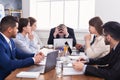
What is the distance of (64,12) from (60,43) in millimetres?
2278

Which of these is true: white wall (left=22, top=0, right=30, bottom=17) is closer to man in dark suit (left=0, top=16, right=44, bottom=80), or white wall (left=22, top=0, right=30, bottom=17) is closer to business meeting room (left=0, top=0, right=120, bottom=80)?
business meeting room (left=0, top=0, right=120, bottom=80)

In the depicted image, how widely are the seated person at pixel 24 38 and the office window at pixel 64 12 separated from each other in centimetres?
194

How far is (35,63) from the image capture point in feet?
7.72

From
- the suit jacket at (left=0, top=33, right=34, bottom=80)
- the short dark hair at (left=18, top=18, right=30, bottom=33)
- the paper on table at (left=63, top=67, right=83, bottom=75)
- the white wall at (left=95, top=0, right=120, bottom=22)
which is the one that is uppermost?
the white wall at (left=95, top=0, right=120, bottom=22)

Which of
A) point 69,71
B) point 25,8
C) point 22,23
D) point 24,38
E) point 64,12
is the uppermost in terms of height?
point 25,8

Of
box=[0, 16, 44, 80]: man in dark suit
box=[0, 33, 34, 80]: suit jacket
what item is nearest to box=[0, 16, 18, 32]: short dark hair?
box=[0, 16, 44, 80]: man in dark suit

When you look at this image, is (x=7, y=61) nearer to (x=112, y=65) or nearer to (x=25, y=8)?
(x=112, y=65)

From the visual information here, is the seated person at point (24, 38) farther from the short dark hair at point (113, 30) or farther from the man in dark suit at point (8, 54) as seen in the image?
the short dark hair at point (113, 30)

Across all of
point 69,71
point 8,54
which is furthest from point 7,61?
point 69,71

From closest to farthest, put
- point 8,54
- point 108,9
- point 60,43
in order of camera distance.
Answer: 1. point 8,54
2. point 60,43
3. point 108,9

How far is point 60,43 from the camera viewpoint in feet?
10.7

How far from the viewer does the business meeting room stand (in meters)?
1.98

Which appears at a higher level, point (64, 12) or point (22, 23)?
point (64, 12)

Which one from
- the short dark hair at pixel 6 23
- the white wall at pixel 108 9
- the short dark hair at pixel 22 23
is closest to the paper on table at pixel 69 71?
the short dark hair at pixel 6 23
